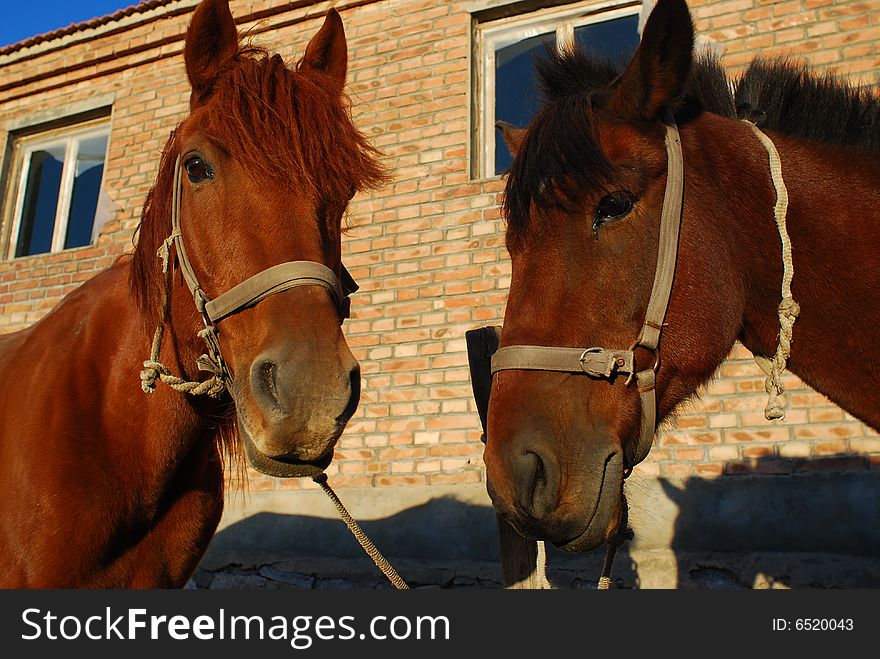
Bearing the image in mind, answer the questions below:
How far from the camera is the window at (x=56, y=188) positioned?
7.58m

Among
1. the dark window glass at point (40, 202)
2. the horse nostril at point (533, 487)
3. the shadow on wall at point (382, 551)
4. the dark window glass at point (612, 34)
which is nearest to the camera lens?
the horse nostril at point (533, 487)

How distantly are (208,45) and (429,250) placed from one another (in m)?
3.27

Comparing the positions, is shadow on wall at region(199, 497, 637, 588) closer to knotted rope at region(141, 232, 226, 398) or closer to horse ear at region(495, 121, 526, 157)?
horse ear at region(495, 121, 526, 157)

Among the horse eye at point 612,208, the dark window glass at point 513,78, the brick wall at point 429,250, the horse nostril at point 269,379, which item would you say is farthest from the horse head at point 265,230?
the dark window glass at point 513,78

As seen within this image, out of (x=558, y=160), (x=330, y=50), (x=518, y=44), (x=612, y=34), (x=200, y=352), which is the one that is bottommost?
(x=200, y=352)

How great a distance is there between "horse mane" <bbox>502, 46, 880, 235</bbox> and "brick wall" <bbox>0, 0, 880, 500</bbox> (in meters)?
2.31

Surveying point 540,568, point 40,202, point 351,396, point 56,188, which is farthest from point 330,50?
point 40,202

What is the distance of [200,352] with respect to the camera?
2.11m

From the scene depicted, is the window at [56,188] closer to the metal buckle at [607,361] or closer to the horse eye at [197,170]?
the horse eye at [197,170]

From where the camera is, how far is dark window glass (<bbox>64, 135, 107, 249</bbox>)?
297 inches

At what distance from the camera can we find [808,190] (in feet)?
6.28

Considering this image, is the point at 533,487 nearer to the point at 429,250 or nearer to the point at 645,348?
the point at 645,348

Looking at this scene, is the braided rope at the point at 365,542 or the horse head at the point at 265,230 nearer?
the horse head at the point at 265,230

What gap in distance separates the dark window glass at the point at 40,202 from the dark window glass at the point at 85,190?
265mm
